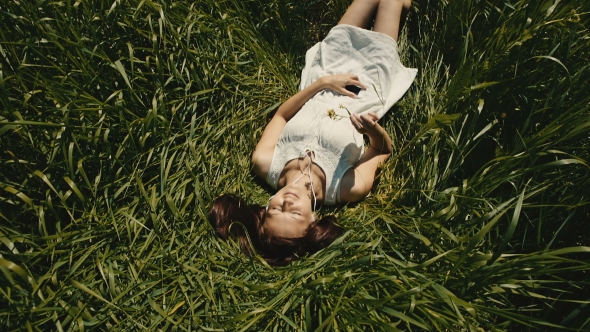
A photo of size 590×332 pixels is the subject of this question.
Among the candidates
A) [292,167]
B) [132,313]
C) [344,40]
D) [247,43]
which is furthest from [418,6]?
[132,313]

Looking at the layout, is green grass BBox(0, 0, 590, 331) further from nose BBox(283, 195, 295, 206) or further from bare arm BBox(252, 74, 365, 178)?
nose BBox(283, 195, 295, 206)

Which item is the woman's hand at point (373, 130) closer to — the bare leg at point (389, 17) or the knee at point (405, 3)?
the bare leg at point (389, 17)

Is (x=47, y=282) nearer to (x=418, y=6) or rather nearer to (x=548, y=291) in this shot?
(x=548, y=291)

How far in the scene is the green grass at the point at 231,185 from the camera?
1.63 metres

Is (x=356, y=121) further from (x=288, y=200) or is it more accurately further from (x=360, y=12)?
(x=360, y=12)

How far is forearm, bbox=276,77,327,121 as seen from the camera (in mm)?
2455

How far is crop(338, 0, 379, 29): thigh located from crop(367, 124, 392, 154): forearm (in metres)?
0.98

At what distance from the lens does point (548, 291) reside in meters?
1.73

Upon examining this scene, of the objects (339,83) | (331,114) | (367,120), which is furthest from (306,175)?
(339,83)

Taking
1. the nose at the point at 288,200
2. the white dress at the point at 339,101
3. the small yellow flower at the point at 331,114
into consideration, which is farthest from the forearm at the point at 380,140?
the nose at the point at 288,200

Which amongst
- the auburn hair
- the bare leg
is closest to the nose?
the auburn hair

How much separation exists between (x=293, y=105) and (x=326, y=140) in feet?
1.14

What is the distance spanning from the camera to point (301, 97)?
246 centimetres

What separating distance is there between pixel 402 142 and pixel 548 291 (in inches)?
43.1
